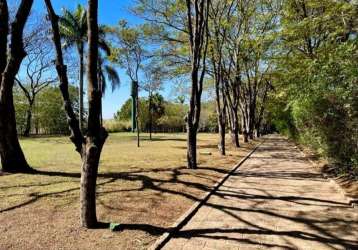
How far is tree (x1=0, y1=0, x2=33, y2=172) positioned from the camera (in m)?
10.0

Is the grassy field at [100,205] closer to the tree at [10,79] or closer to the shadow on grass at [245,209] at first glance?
the shadow on grass at [245,209]

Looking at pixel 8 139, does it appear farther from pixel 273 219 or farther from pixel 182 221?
pixel 273 219

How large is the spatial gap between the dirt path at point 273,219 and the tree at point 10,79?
19.6 feet

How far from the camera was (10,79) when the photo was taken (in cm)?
1035

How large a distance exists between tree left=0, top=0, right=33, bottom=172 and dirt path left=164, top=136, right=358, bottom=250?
596 centimetres

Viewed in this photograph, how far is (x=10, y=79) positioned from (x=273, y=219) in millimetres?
7836

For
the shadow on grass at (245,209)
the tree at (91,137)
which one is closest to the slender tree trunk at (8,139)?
the shadow on grass at (245,209)

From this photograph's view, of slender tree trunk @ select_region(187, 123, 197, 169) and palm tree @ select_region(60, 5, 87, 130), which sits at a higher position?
palm tree @ select_region(60, 5, 87, 130)

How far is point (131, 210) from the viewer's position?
6812 millimetres

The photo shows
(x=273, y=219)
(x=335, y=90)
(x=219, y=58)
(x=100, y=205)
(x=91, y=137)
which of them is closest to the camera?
(x=91, y=137)

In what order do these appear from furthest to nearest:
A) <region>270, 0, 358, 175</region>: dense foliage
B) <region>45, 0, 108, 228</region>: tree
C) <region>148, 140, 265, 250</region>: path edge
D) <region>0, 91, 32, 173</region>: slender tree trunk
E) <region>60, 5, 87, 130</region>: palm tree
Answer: <region>60, 5, 87, 130</region>: palm tree → <region>0, 91, 32, 173</region>: slender tree trunk → <region>270, 0, 358, 175</region>: dense foliage → <region>45, 0, 108, 228</region>: tree → <region>148, 140, 265, 250</region>: path edge

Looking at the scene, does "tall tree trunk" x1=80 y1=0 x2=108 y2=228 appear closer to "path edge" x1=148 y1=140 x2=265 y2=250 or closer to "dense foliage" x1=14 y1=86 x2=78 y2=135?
"path edge" x1=148 y1=140 x2=265 y2=250

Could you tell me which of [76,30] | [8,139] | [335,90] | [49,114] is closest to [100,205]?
[8,139]

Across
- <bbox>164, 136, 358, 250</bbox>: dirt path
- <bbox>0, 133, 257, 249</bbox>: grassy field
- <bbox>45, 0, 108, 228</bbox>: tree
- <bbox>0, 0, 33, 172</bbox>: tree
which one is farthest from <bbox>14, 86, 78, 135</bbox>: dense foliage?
<bbox>45, 0, 108, 228</bbox>: tree
